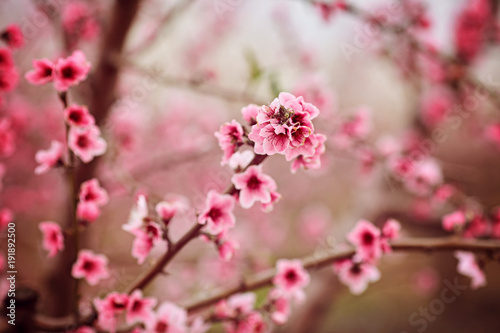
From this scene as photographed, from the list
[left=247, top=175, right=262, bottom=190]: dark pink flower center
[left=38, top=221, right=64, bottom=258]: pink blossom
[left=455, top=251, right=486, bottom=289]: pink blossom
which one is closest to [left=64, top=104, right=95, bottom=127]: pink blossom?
[left=38, top=221, right=64, bottom=258]: pink blossom

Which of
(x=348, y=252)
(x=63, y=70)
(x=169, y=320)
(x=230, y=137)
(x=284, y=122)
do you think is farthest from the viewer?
(x=348, y=252)

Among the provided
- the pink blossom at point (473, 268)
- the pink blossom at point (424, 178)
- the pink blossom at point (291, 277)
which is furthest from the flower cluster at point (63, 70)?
the pink blossom at point (424, 178)

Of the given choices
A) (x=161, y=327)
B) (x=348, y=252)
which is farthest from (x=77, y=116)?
(x=348, y=252)

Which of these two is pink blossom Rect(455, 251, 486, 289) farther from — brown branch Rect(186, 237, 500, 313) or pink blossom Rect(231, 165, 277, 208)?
pink blossom Rect(231, 165, 277, 208)

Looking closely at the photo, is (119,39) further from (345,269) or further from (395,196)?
→ (395,196)

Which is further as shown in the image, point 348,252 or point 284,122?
point 348,252

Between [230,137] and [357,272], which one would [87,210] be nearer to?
[230,137]

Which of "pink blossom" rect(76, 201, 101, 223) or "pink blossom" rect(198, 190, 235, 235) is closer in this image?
"pink blossom" rect(198, 190, 235, 235)

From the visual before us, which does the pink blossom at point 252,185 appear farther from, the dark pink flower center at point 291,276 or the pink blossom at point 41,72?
the pink blossom at point 41,72
